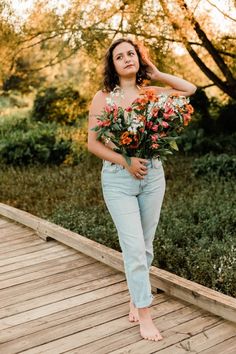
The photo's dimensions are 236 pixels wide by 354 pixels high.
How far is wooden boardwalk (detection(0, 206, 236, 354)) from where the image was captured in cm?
333

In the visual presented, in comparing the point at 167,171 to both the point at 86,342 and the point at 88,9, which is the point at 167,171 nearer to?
the point at 88,9

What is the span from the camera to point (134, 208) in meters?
3.33

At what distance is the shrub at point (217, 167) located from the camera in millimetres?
9156

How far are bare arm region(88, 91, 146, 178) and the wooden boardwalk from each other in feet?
3.48

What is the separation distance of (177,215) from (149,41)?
127 inches

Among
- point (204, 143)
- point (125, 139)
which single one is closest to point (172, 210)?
point (125, 139)

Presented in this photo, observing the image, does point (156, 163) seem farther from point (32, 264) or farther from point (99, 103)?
point (32, 264)

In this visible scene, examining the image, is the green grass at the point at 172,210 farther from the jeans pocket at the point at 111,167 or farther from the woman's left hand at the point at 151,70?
the woman's left hand at the point at 151,70

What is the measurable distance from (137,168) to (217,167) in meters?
6.31

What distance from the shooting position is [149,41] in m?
8.55

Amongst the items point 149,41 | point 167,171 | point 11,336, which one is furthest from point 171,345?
point 167,171

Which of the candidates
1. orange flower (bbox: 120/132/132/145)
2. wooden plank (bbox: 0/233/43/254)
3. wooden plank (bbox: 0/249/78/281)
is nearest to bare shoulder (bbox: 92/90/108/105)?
orange flower (bbox: 120/132/132/145)

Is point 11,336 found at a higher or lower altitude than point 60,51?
lower

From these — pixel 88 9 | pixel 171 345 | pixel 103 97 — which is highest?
pixel 88 9
